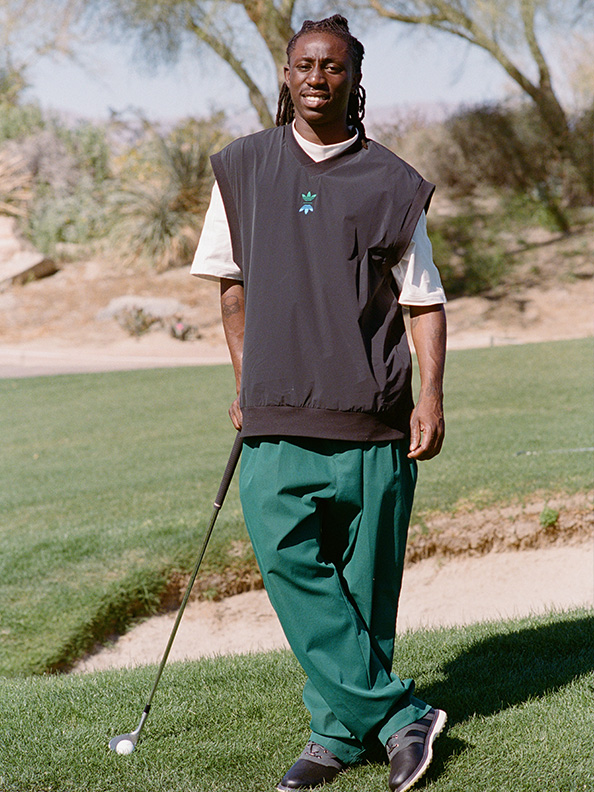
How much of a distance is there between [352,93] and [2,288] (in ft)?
73.3

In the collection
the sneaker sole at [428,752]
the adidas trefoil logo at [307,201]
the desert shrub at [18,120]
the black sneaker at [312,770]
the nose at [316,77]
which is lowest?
the black sneaker at [312,770]

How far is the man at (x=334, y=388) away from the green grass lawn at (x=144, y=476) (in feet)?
8.05

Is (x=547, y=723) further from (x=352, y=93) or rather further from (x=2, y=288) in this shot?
(x=2, y=288)

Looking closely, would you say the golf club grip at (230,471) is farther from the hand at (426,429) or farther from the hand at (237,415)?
the hand at (426,429)

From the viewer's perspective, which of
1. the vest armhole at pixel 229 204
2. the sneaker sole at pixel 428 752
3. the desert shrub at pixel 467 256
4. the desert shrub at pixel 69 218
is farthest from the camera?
the desert shrub at pixel 69 218

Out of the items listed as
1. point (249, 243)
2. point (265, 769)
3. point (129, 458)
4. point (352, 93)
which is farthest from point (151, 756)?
point (129, 458)

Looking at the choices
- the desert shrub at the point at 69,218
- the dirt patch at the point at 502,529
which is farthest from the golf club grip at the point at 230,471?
the desert shrub at the point at 69,218

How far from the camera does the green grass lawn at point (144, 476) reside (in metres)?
5.02

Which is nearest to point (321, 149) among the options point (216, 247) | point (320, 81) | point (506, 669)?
point (320, 81)

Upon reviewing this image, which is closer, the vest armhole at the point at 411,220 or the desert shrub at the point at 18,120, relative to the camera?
the vest armhole at the point at 411,220

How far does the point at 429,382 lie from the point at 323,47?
1.00 m

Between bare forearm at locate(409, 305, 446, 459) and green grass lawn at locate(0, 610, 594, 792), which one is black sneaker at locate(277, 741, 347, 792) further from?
bare forearm at locate(409, 305, 446, 459)

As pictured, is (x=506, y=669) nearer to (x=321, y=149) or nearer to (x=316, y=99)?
(x=321, y=149)

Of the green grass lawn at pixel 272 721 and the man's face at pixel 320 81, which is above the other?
the man's face at pixel 320 81
